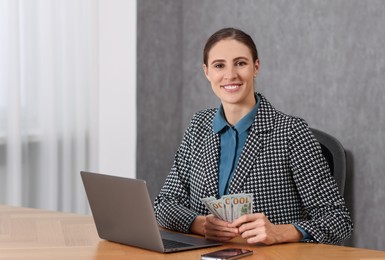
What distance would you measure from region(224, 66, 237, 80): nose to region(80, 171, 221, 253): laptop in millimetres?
642

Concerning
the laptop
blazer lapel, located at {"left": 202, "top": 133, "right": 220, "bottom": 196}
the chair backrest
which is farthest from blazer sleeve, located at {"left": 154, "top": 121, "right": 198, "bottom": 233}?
the chair backrest

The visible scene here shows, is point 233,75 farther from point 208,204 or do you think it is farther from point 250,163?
point 208,204

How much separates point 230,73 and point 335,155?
34.8 inches

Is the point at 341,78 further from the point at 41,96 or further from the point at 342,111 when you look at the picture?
the point at 41,96

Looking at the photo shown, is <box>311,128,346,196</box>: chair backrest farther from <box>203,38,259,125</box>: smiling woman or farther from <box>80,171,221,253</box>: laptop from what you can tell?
<box>80,171,221,253</box>: laptop

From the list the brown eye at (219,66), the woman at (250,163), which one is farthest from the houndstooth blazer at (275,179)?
the brown eye at (219,66)

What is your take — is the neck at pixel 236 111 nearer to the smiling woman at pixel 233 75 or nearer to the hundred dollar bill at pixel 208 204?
the smiling woman at pixel 233 75

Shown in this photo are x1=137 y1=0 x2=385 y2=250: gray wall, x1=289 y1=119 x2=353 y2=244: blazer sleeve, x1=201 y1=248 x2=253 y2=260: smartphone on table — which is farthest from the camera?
x1=137 y1=0 x2=385 y2=250: gray wall

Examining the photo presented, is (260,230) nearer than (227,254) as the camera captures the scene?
No

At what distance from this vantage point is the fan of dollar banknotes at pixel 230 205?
2.70 meters

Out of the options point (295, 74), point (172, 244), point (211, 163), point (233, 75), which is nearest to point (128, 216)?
point (172, 244)

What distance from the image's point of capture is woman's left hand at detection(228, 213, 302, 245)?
2.72 m

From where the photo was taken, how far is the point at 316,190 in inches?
120

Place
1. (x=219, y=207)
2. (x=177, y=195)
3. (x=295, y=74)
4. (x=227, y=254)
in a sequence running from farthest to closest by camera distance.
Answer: (x=295, y=74) → (x=177, y=195) → (x=219, y=207) → (x=227, y=254)
